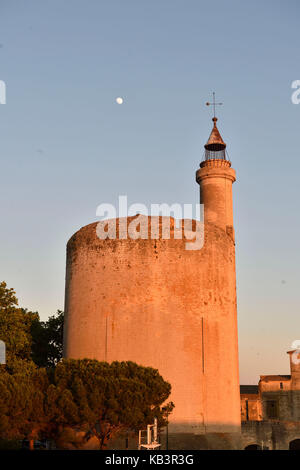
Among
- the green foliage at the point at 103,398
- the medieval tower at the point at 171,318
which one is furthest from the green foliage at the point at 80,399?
the medieval tower at the point at 171,318

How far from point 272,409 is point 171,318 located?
2144 centimetres

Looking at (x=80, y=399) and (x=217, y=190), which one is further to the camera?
(x=217, y=190)

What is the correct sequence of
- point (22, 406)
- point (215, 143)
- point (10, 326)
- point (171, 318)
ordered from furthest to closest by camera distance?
1. point (215, 143)
2. point (10, 326)
3. point (171, 318)
4. point (22, 406)

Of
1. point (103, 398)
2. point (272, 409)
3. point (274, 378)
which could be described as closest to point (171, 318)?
point (103, 398)

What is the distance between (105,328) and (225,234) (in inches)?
333

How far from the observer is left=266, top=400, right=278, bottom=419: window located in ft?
149

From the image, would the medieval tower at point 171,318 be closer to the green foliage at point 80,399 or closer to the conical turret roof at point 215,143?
the green foliage at point 80,399

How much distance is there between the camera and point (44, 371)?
2300 centimetres

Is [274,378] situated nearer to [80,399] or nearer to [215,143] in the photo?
[215,143]

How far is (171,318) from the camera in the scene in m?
28.4

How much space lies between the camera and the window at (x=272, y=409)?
45312 millimetres

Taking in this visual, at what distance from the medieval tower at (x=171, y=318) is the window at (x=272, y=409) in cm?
1636
